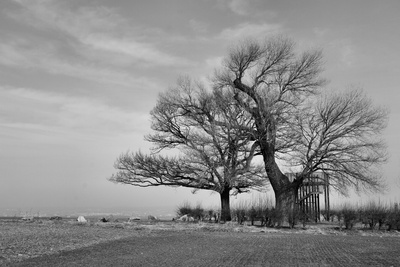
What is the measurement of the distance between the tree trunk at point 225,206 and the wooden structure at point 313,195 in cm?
469

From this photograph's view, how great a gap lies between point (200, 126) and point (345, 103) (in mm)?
10139

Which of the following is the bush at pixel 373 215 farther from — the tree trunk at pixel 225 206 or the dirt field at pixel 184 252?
the dirt field at pixel 184 252

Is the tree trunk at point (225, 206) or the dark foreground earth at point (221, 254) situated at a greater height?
the tree trunk at point (225, 206)

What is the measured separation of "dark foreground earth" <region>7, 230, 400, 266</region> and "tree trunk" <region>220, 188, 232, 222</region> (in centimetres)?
1488

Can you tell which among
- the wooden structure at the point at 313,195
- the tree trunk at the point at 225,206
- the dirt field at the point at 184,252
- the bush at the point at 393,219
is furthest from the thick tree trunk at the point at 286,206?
the dirt field at the point at 184,252

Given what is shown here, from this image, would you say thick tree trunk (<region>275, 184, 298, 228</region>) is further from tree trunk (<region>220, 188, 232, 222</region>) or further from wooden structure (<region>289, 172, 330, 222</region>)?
tree trunk (<region>220, 188, 232, 222</region>)

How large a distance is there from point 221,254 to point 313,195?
22.1 m

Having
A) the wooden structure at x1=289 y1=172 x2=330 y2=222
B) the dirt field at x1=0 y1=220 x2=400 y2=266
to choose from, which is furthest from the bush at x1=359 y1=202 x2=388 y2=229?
the dirt field at x1=0 y1=220 x2=400 y2=266

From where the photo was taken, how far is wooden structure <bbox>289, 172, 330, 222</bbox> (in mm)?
32344

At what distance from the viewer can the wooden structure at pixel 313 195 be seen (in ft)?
106

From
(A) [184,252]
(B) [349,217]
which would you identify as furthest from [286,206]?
(A) [184,252]

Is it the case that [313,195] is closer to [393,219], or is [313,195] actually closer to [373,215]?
[373,215]

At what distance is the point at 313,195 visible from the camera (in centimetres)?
3506

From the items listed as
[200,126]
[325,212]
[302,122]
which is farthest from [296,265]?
[325,212]
